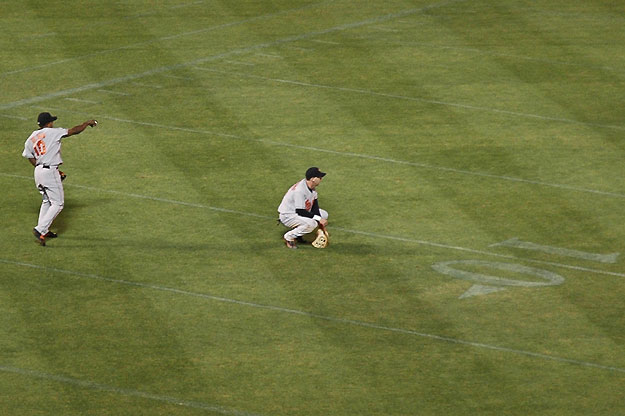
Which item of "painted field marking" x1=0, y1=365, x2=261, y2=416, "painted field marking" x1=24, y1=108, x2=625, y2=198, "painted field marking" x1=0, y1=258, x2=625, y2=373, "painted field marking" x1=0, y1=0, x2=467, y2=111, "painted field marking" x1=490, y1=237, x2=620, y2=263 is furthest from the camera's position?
"painted field marking" x1=0, y1=0, x2=467, y2=111

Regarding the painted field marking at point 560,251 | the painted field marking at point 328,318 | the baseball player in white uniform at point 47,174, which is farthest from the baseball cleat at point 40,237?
the painted field marking at point 560,251

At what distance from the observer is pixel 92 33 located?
28219 millimetres

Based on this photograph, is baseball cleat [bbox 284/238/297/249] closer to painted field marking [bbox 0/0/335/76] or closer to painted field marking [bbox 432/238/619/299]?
painted field marking [bbox 432/238/619/299]

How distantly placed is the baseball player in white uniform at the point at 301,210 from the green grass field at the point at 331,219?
0.28 m

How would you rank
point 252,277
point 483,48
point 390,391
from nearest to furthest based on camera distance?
1. point 390,391
2. point 252,277
3. point 483,48

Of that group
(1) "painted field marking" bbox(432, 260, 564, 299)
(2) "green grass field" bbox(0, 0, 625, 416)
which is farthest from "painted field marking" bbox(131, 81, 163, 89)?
(1) "painted field marking" bbox(432, 260, 564, 299)

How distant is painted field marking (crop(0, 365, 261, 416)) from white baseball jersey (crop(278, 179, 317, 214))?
4.53 m

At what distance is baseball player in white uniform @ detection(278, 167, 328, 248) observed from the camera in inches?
648

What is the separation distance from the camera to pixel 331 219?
17.8m

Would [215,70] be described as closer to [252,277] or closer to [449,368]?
[252,277]

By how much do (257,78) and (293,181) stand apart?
6131 mm

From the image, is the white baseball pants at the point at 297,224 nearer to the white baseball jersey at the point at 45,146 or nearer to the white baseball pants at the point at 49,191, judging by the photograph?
the white baseball pants at the point at 49,191

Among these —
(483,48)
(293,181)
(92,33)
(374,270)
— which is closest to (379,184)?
(293,181)

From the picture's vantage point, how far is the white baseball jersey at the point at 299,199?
16.5 metres
